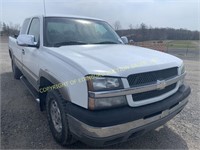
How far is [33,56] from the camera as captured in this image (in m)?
3.86

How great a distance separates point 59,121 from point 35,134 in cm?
64

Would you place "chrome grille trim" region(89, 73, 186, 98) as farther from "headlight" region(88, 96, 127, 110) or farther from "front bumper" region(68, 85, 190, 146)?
"front bumper" region(68, 85, 190, 146)

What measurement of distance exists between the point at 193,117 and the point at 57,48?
112 inches

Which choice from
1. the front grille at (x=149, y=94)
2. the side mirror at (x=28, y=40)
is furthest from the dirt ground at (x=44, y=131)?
the side mirror at (x=28, y=40)

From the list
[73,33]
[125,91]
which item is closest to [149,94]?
[125,91]

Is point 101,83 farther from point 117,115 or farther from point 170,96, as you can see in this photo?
point 170,96

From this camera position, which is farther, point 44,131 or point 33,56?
point 33,56

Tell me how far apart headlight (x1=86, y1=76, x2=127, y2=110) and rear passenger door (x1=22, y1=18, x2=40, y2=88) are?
1739mm

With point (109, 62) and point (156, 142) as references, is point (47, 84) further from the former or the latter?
point (156, 142)

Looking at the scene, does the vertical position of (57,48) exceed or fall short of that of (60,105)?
it exceeds it

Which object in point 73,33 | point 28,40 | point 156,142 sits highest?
point 73,33

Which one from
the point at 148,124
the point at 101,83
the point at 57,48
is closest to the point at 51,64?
the point at 57,48

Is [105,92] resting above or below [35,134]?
above

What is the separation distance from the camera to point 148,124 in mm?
2521
